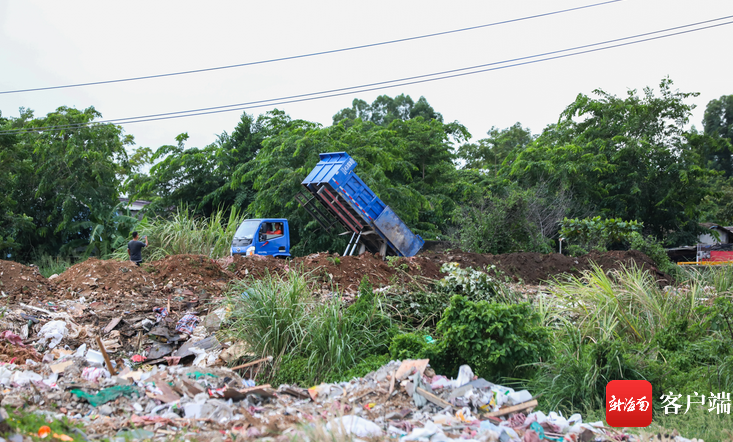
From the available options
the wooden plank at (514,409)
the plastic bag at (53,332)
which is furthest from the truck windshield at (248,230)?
the wooden plank at (514,409)

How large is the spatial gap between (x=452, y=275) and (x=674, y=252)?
15043 millimetres

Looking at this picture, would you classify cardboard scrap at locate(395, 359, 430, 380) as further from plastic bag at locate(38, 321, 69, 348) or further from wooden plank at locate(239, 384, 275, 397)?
plastic bag at locate(38, 321, 69, 348)

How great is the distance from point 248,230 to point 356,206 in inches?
147

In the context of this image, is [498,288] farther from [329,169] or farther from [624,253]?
[329,169]

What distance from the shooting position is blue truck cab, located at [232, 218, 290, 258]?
1523 cm

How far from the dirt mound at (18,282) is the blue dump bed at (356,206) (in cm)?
700

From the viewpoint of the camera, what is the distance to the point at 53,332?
23.1 feet

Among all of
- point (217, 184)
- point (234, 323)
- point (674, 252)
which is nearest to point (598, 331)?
point (234, 323)

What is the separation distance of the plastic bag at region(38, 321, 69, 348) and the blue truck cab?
7.47m

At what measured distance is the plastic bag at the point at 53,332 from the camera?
272 inches

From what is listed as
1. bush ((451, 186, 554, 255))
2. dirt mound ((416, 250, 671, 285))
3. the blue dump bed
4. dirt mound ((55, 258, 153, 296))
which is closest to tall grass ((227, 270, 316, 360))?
dirt mound ((55, 258, 153, 296))

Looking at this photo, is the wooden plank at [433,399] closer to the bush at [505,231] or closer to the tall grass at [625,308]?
the tall grass at [625,308]

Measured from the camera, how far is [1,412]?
310 centimetres

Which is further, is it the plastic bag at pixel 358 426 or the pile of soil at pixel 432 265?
the pile of soil at pixel 432 265
